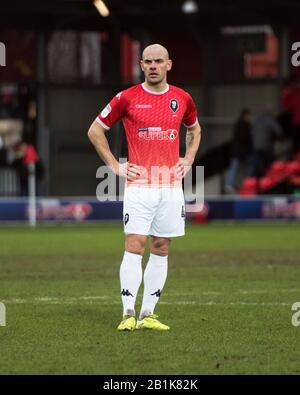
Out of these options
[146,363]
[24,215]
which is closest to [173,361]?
[146,363]

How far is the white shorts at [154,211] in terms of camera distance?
1034cm

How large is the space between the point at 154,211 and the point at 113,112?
0.89 metres

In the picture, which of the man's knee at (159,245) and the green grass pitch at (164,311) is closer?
the green grass pitch at (164,311)

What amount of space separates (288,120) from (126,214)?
21.1 metres

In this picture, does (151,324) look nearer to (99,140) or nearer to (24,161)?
(99,140)

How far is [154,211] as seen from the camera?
10.4 metres

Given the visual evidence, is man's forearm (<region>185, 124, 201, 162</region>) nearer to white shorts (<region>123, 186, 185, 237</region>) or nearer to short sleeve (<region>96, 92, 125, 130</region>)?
white shorts (<region>123, 186, 185, 237</region>)

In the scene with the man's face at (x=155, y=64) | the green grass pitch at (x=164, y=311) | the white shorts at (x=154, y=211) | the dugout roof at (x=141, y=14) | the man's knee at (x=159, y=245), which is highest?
the dugout roof at (x=141, y=14)

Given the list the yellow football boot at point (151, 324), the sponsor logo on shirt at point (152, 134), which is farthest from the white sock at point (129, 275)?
the sponsor logo on shirt at point (152, 134)

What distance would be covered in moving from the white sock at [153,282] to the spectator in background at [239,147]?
1912 cm

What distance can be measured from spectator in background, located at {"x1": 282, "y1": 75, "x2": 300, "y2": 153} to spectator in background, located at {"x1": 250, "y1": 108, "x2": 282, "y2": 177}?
59 cm

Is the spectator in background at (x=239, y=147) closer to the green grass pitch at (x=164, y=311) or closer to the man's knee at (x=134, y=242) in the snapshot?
the green grass pitch at (x=164, y=311)

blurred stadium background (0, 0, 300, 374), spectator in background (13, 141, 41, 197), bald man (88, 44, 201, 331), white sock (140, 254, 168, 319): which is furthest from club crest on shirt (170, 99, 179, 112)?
spectator in background (13, 141, 41, 197)

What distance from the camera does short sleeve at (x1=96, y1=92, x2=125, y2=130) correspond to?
10352 millimetres
